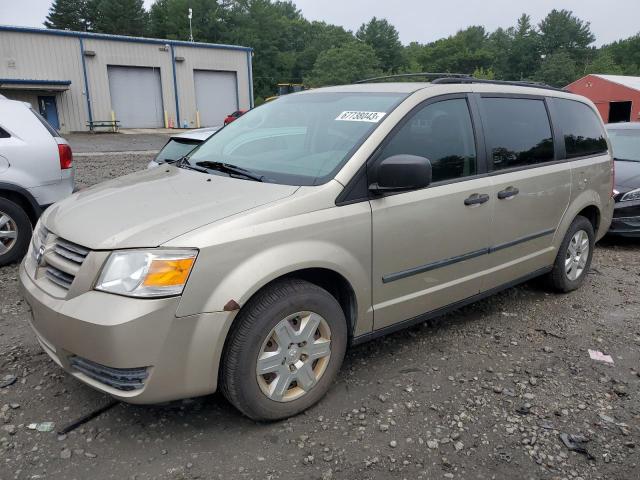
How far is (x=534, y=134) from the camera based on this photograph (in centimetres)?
416

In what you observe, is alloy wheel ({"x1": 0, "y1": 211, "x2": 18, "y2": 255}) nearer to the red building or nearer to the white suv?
the white suv

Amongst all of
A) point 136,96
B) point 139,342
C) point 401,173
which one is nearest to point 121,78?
point 136,96

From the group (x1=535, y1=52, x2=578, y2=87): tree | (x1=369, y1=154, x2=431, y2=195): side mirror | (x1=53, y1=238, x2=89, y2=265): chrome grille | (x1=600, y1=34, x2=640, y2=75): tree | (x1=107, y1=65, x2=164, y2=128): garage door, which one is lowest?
(x1=53, y1=238, x2=89, y2=265): chrome grille

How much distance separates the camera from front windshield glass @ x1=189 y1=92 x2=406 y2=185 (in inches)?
121

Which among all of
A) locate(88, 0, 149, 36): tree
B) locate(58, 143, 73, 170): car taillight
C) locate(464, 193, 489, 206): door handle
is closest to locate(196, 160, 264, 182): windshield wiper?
locate(464, 193, 489, 206): door handle

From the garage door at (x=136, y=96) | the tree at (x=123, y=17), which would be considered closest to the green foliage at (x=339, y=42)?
the tree at (x=123, y=17)

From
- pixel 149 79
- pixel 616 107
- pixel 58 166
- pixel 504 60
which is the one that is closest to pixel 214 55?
pixel 149 79

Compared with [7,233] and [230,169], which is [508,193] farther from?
[7,233]

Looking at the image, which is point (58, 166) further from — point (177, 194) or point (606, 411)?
point (606, 411)

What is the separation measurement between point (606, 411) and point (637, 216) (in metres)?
4.43

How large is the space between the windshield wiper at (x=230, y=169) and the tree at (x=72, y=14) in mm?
83810

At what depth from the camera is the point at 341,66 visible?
76000mm

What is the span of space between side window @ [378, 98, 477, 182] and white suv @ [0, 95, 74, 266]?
12.9 ft

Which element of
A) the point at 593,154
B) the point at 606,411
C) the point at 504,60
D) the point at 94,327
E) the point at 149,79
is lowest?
the point at 606,411
